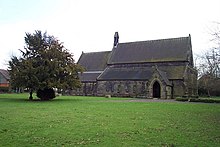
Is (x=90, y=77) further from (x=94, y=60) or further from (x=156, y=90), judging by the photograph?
(x=156, y=90)

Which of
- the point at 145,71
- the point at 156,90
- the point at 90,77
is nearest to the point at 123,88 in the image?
the point at 145,71

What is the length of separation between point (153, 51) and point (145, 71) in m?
5.40

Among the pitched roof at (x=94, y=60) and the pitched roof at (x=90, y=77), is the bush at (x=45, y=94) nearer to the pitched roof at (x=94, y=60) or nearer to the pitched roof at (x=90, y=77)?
the pitched roof at (x=90, y=77)

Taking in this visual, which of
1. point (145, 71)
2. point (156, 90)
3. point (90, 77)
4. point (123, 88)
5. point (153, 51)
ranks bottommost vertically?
point (156, 90)

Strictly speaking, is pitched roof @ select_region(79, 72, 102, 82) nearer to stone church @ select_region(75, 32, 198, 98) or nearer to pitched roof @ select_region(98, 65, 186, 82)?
stone church @ select_region(75, 32, 198, 98)

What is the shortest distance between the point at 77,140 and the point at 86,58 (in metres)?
61.9

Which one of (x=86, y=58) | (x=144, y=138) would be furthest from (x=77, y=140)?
(x=86, y=58)

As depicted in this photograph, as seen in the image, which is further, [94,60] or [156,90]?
[94,60]

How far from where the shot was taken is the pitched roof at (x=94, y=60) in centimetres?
6656

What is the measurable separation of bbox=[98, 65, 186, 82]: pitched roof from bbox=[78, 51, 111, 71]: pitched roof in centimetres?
329

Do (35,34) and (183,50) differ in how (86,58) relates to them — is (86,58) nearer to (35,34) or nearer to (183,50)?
(183,50)

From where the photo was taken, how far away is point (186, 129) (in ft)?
42.0

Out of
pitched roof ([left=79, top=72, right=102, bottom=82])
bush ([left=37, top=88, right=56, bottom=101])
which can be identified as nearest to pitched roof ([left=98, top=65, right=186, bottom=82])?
pitched roof ([left=79, top=72, right=102, bottom=82])

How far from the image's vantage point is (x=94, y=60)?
6906 cm
